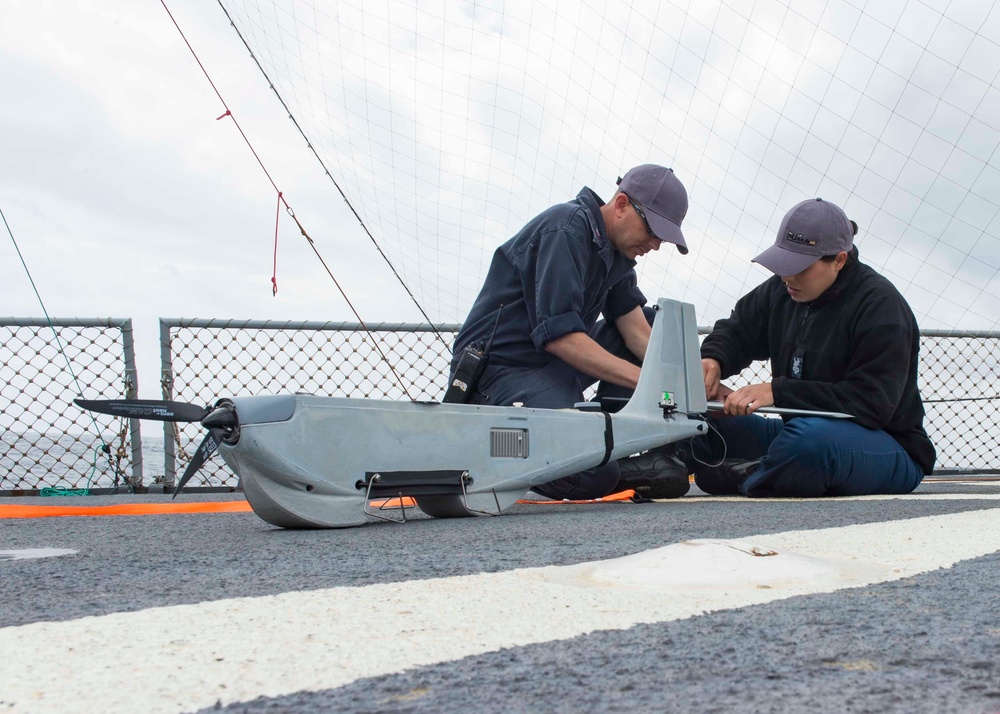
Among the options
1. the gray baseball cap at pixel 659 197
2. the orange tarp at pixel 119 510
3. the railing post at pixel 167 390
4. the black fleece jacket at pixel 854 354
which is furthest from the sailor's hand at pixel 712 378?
the railing post at pixel 167 390

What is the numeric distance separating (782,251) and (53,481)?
398 cm

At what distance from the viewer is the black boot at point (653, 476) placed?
3.45m

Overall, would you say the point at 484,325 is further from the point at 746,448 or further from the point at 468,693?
the point at 468,693

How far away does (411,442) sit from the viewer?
2553 mm

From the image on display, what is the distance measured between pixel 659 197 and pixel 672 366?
0.64 metres

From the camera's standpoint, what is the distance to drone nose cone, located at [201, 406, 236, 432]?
7.29ft

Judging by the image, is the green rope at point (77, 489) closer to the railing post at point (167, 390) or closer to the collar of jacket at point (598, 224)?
the railing post at point (167, 390)

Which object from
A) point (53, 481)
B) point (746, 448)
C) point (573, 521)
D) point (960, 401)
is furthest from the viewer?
point (960, 401)

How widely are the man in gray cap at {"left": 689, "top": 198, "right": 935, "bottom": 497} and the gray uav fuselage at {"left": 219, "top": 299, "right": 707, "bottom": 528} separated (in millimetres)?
400

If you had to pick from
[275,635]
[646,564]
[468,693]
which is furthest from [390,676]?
[646,564]

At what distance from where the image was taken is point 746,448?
3916mm

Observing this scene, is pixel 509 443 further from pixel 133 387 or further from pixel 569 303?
pixel 133 387

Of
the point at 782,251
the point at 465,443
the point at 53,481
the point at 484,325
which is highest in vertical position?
the point at 782,251

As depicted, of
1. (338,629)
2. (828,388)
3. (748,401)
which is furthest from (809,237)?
(338,629)
